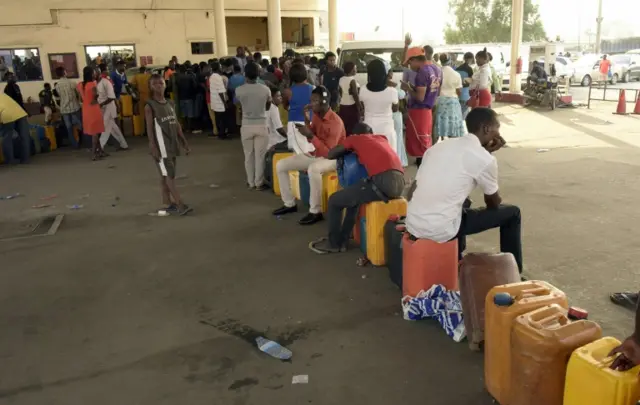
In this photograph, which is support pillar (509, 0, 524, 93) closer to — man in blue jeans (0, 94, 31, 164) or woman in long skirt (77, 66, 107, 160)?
woman in long skirt (77, 66, 107, 160)

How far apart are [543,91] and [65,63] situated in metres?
16.7

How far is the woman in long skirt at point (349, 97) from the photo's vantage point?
8.90 metres

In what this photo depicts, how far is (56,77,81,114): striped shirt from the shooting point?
12.1m

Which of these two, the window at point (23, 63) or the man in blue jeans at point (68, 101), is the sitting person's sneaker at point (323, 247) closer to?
the man in blue jeans at point (68, 101)

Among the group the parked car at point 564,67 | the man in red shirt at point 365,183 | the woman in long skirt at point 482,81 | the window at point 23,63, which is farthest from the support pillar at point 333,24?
the man in red shirt at point 365,183

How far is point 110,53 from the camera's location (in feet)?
72.7

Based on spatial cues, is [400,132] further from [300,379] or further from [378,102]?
[300,379]

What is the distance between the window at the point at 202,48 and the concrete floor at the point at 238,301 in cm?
1688

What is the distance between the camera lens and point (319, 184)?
6633mm

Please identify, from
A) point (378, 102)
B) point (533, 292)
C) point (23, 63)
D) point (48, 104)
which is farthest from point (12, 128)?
point (23, 63)

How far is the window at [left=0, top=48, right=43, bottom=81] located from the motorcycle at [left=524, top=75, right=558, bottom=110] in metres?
16.9

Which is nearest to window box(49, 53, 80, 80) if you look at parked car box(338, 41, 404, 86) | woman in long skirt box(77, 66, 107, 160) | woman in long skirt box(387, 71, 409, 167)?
woman in long skirt box(77, 66, 107, 160)

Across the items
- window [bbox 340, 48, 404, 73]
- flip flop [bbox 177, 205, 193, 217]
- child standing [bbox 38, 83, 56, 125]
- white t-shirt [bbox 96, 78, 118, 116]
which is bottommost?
flip flop [bbox 177, 205, 193, 217]

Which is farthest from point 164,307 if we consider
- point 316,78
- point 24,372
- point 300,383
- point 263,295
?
point 316,78
